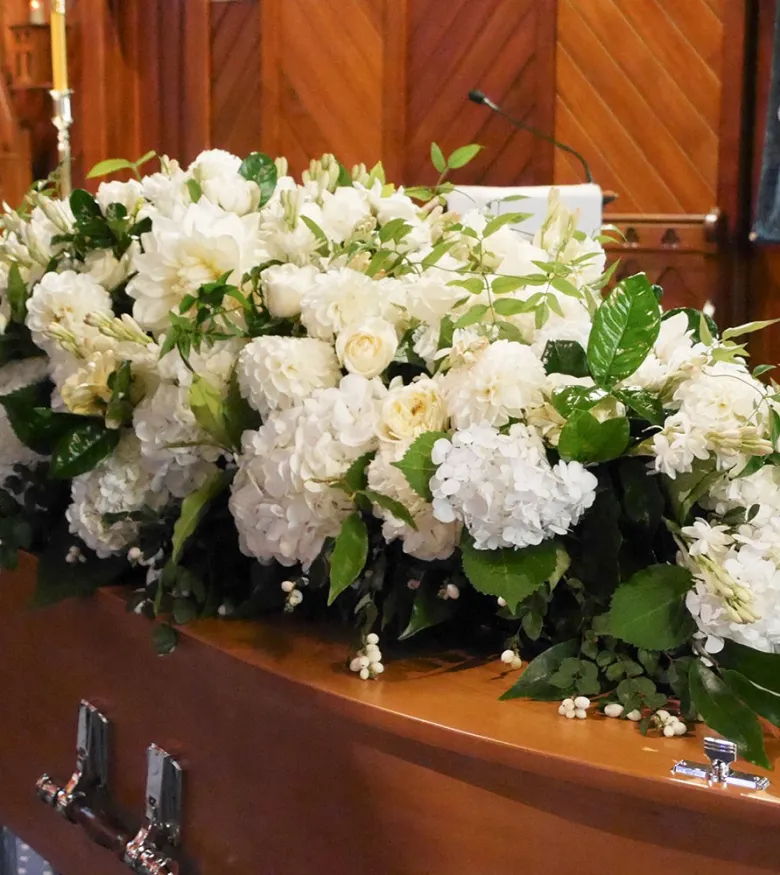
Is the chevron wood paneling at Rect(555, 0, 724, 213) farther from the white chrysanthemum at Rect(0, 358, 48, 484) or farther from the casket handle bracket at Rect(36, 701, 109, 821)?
the casket handle bracket at Rect(36, 701, 109, 821)

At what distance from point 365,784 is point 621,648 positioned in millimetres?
200

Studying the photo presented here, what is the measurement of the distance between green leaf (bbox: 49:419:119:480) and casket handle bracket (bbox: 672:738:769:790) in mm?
533

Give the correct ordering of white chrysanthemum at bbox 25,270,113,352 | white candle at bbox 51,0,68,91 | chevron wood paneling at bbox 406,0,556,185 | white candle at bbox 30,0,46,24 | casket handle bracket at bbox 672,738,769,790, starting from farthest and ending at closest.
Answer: white candle at bbox 30,0,46,24
chevron wood paneling at bbox 406,0,556,185
white candle at bbox 51,0,68,91
white chrysanthemum at bbox 25,270,113,352
casket handle bracket at bbox 672,738,769,790

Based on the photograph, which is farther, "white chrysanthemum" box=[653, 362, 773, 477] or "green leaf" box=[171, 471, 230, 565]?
"green leaf" box=[171, 471, 230, 565]

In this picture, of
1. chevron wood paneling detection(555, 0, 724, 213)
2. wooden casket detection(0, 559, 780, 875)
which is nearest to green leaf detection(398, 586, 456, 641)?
wooden casket detection(0, 559, 780, 875)

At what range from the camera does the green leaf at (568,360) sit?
81 centimetres

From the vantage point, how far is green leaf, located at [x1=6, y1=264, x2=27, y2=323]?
107 cm

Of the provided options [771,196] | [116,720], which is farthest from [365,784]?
[771,196]

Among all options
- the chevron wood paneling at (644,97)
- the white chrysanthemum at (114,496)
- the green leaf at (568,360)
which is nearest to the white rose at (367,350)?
the green leaf at (568,360)

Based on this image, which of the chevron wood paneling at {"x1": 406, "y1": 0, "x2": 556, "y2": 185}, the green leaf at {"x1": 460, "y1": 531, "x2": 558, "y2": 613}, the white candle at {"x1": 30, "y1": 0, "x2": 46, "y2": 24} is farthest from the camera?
the white candle at {"x1": 30, "y1": 0, "x2": 46, "y2": 24}

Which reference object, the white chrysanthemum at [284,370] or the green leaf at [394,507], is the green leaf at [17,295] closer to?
the white chrysanthemum at [284,370]

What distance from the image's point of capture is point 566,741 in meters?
0.68

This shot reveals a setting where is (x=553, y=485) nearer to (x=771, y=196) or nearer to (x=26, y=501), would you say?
(x=26, y=501)

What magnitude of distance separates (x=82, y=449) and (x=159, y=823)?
32 centimetres
